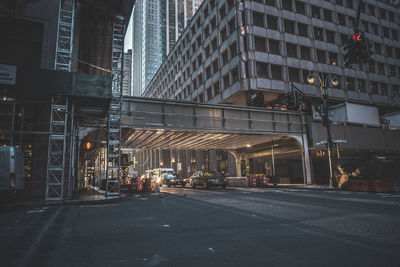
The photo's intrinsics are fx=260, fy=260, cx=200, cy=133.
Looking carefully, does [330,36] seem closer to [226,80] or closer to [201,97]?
[226,80]

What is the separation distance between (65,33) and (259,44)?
25661 millimetres

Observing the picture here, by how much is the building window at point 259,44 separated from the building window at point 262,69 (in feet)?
6.25

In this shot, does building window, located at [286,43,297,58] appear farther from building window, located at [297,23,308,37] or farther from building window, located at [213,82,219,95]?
building window, located at [213,82,219,95]

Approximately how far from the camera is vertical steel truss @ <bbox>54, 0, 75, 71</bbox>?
14.2 m

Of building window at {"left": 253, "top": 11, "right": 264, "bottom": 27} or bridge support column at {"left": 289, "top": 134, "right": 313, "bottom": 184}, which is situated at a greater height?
building window at {"left": 253, "top": 11, "right": 264, "bottom": 27}

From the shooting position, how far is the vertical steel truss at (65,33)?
14250 millimetres

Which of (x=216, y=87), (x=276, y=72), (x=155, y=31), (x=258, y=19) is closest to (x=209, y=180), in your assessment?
(x=276, y=72)

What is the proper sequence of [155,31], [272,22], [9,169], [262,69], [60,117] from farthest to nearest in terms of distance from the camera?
[155,31] → [272,22] → [262,69] → [60,117] → [9,169]

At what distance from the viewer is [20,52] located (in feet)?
50.0

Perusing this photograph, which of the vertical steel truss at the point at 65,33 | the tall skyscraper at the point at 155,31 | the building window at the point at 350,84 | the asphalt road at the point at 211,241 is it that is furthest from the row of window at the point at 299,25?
the tall skyscraper at the point at 155,31

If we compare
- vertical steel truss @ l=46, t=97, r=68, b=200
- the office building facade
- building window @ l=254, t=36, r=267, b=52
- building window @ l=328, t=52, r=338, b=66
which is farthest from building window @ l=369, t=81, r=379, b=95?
vertical steel truss @ l=46, t=97, r=68, b=200

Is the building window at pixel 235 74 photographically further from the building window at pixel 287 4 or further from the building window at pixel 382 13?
the building window at pixel 382 13

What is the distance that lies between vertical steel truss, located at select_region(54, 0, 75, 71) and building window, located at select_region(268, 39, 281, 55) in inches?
1029

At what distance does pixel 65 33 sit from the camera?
15.1 meters
